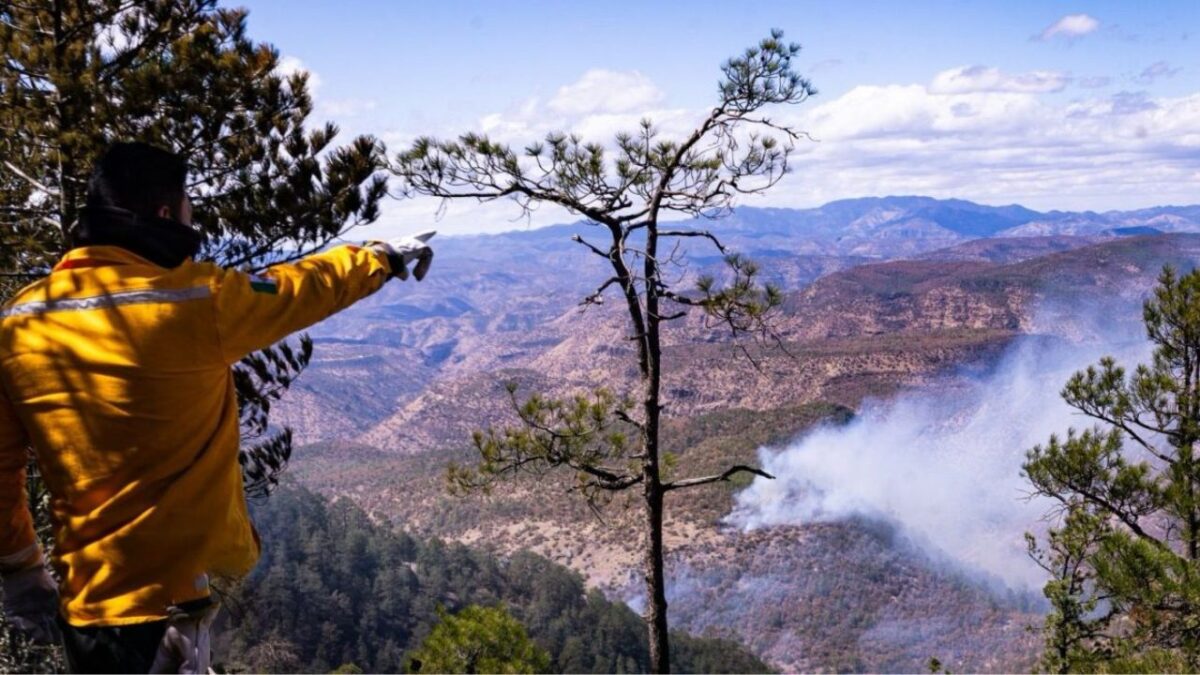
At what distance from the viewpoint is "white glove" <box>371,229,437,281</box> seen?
7.06 feet

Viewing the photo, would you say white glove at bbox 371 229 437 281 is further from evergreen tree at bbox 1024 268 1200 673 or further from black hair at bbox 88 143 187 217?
evergreen tree at bbox 1024 268 1200 673

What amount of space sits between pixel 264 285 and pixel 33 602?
112 centimetres

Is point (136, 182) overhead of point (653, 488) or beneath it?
overhead

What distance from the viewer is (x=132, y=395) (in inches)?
74.5

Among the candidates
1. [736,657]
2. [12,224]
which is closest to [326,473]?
[736,657]

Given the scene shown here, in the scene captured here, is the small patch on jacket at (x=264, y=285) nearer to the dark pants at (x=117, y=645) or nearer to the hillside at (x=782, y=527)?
the dark pants at (x=117, y=645)

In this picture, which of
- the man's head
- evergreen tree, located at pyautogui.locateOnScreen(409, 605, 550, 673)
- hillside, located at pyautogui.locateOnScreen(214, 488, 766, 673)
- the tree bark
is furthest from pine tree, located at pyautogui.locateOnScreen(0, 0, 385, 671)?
hillside, located at pyautogui.locateOnScreen(214, 488, 766, 673)

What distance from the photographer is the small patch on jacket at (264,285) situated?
1.89m

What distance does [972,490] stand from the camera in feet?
388

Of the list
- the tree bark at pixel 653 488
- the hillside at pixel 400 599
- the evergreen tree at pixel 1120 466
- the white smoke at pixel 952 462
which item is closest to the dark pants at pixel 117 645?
the tree bark at pixel 653 488

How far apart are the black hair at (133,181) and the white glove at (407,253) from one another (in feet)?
1.65

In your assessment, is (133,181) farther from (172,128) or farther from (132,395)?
(172,128)

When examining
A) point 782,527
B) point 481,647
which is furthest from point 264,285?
point 782,527

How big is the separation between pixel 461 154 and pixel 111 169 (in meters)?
4.36
